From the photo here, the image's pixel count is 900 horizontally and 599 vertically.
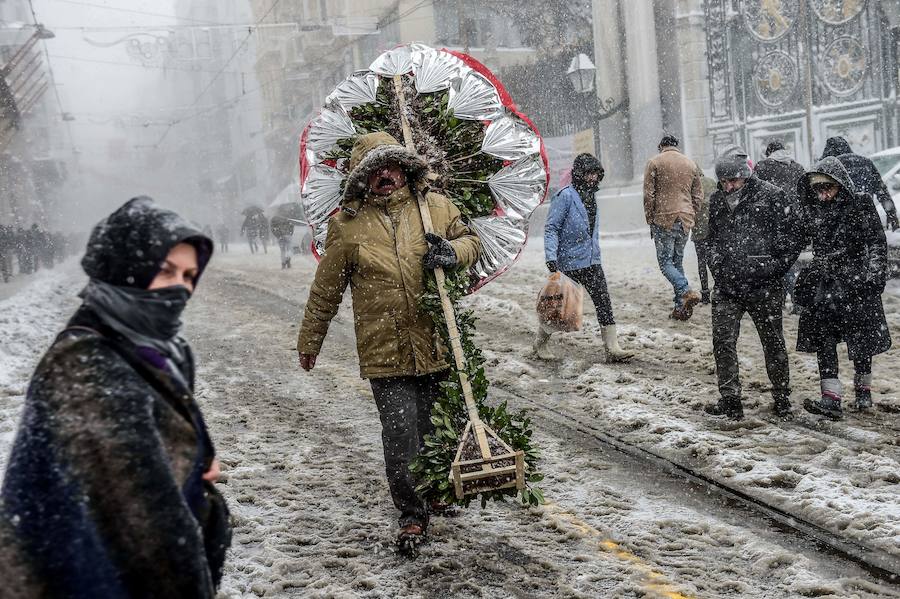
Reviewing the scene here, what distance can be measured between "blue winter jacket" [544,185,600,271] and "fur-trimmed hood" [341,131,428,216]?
12.3 ft

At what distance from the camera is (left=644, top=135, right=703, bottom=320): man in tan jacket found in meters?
10.2

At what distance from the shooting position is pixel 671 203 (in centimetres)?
1019

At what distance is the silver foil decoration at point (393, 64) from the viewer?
4.91 meters

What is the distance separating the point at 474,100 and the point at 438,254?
1.09 meters

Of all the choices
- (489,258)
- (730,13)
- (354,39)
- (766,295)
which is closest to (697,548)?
(489,258)

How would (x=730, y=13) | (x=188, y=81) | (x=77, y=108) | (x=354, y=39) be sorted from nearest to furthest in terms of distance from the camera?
(x=730, y=13), (x=354, y=39), (x=188, y=81), (x=77, y=108)

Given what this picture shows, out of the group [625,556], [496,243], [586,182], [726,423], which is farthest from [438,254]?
[586,182]

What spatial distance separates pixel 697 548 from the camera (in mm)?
4164

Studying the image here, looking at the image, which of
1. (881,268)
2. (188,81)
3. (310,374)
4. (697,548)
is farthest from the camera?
(188,81)

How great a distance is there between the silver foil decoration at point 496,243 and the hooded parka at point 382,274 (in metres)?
0.51

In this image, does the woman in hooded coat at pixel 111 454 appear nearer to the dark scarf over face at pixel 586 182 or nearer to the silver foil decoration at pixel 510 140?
the silver foil decoration at pixel 510 140

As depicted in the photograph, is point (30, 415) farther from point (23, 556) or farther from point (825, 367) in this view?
point (825, 367)

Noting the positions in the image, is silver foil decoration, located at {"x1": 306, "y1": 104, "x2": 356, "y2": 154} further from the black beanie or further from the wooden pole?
the black beanie

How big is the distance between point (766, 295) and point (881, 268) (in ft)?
2.49
